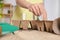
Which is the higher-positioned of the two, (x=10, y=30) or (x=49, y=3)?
(x=49, y=3)

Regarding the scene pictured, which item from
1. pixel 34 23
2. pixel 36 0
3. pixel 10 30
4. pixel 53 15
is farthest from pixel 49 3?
pixel 10 30

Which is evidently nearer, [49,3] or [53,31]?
[53,31]

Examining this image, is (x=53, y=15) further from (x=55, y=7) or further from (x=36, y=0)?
(x=36, y=0)

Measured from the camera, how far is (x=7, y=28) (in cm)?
32

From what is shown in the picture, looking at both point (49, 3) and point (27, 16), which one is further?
point (49, 3)

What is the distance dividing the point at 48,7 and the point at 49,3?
7 centimetres

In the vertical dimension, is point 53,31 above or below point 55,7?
below

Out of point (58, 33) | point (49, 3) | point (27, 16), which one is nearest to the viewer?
point (58, 33)

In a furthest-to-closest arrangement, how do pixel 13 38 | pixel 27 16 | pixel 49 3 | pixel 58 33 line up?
pixel 49 3 → pixel 27 16 → pixel 58 33 → pixel 13 38

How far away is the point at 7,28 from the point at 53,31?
0.18 m

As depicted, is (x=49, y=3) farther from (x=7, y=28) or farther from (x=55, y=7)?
(x=7, y=28)

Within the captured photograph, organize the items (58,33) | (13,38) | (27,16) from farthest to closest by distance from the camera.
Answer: (27,16) → (58,33) → (13,38)

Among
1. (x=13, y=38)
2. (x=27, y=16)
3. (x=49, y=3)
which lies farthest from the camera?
(x=49, y=3)

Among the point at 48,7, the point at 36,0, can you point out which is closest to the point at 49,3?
the point at 48,7
